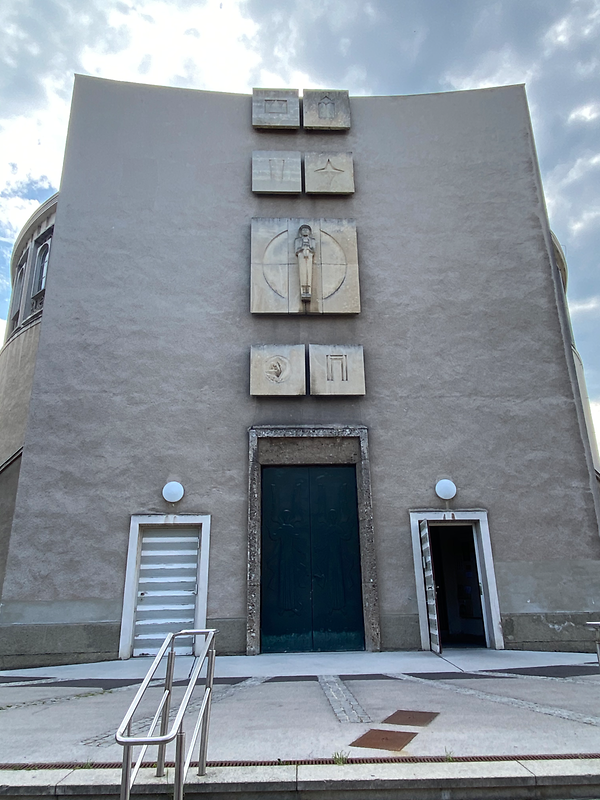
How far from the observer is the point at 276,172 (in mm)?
11219

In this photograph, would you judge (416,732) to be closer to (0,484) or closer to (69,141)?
(0,484)

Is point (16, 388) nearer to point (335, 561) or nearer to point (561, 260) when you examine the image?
point (335, 561)

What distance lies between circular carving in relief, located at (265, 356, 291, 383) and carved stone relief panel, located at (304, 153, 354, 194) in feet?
12.2

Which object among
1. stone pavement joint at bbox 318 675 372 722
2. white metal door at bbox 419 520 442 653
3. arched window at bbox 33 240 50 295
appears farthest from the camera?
arched window at bbox 33 240 50 295

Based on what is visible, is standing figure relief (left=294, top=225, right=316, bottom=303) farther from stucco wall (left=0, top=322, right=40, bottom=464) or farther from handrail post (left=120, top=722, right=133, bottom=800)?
handrail post (left=120, top=722, right=133, bottom=800)

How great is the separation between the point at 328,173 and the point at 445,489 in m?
6.68

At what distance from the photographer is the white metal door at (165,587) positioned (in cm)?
864

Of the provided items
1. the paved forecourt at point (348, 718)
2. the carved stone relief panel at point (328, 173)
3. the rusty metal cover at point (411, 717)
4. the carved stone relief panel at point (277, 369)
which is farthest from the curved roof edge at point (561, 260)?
the rusty metal cover at point (411, 717)

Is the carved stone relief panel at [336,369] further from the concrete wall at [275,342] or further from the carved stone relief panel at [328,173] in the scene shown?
the carved stone relief panel at [328,173]

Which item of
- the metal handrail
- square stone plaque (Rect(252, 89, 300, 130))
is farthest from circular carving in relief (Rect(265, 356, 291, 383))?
the metal handrail

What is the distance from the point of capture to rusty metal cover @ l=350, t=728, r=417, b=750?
349cm

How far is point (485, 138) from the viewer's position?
11703 mm

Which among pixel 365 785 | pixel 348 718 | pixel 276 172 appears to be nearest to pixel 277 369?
pixel 276 172

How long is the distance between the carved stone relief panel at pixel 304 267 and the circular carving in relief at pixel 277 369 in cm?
98
